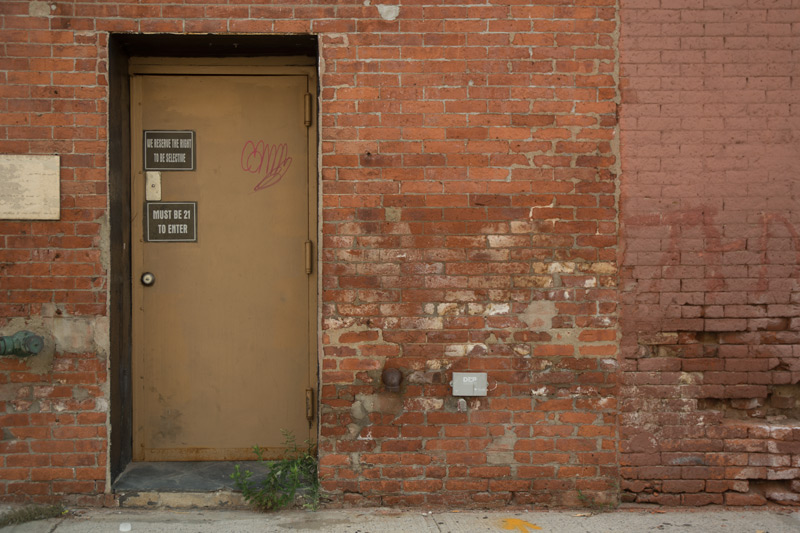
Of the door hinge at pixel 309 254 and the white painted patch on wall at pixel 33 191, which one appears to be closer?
the white painted patch on wall at pixel 33 191

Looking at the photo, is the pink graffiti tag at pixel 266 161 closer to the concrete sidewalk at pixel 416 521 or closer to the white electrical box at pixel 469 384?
the white electrical box at pixel 469 384

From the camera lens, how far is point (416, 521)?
11.4 feet

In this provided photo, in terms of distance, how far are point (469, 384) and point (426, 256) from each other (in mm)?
785

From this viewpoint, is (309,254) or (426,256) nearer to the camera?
(426,256)

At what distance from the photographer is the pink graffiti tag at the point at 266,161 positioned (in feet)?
13.0

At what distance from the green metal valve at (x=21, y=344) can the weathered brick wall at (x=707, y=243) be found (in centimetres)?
332

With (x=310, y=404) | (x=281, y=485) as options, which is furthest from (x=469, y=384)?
(x=281, y=485)

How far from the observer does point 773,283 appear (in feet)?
12.0

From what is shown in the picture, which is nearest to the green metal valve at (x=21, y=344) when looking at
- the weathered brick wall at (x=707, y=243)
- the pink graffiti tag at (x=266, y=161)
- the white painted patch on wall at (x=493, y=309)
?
the pink graffiti tag at (x=266, y=161)

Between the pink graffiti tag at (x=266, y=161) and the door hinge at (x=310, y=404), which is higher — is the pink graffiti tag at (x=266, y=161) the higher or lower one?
the higher one

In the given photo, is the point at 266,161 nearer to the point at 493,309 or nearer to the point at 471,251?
the point at 471,251

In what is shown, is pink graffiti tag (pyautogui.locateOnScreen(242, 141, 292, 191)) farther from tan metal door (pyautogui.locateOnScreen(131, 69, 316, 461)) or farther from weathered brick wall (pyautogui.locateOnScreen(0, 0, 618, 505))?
weathered brick wall (pyautogui.locateOnScreen(0, 0, 618, 505))

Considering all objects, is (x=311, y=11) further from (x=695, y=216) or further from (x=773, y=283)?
(x=773, y=283)

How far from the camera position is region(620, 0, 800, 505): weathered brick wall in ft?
11.8
